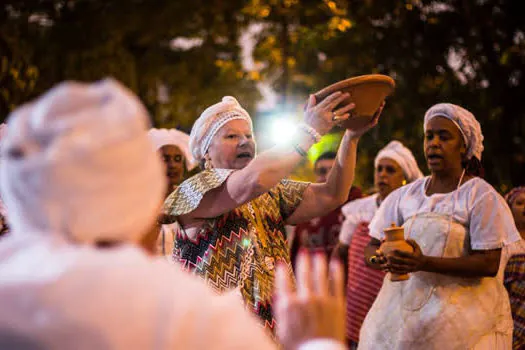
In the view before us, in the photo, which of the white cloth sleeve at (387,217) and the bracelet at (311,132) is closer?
the bracelet at (311,132)

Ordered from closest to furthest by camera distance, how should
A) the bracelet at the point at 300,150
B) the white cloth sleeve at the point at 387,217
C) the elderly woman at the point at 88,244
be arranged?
the elderly woman at the point at 88,244
the bracelet at the point at 300,150
the white cloth sleeve at the point at 387,217

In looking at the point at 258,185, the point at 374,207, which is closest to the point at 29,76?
the point at 374,207

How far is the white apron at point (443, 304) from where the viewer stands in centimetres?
563

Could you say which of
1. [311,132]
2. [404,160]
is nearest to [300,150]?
[311,132]

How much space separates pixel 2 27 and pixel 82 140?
38.4ft

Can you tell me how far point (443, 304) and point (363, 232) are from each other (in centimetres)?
279

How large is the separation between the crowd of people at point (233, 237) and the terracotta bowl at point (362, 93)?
82 mm

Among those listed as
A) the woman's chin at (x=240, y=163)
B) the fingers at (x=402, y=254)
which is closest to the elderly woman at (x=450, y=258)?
the fingers at (x=402, y=254)

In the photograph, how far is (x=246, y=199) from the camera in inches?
182

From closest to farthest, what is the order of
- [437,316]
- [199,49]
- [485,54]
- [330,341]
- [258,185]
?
[330,341], [258,185], [437,316], [485,54], [199,49]

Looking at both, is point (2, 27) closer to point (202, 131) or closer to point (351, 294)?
point (351, 294)

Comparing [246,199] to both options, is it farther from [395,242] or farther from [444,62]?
[444,62]

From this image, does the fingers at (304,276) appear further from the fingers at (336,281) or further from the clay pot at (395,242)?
the clay pot at (395,242)

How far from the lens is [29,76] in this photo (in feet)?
40.9
